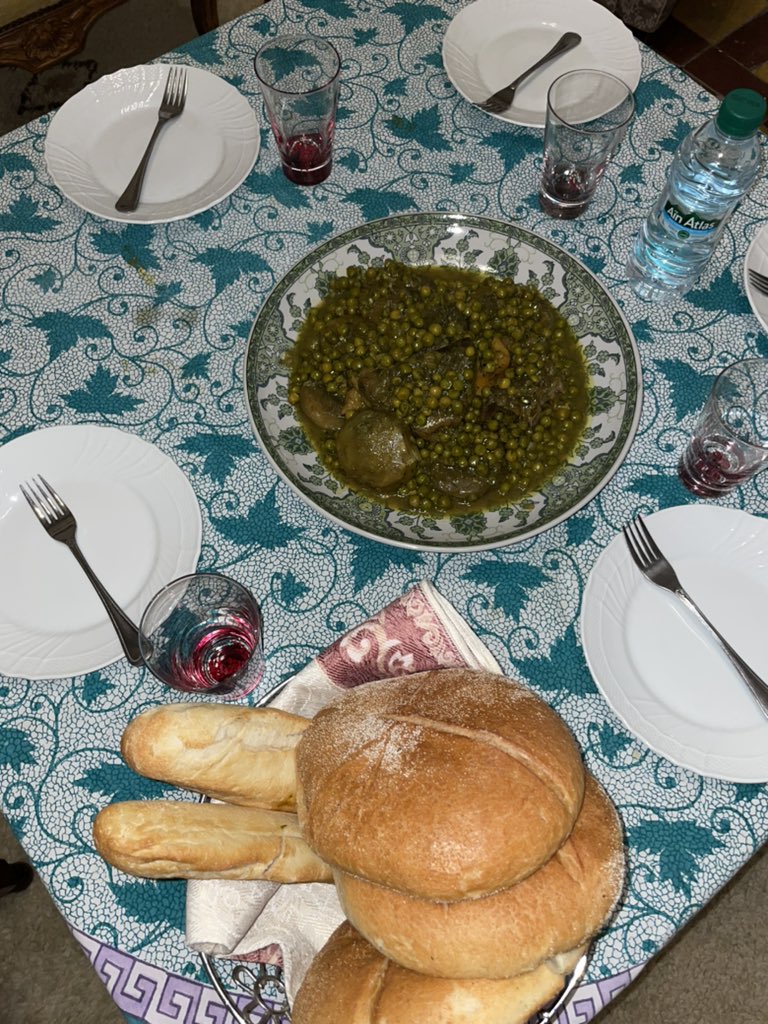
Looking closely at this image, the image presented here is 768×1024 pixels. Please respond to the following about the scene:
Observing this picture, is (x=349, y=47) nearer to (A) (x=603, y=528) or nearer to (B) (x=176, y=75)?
(B) (x=176, y=75)

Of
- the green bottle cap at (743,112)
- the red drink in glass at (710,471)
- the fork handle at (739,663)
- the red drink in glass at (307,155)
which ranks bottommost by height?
the fork handle at (739,663)

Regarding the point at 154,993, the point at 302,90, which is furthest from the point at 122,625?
the point at 302,90

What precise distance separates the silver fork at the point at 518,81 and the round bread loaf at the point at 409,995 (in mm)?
2470

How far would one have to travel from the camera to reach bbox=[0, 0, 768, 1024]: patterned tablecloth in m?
1.75

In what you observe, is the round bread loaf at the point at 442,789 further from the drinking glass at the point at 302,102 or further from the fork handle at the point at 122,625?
the drinking glass at the point at 302,102

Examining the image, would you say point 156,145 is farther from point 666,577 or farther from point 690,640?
point 690,640

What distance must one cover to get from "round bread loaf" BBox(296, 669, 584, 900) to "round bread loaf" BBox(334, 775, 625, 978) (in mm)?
39

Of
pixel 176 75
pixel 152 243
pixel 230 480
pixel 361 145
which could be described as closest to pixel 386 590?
pixel 230 480

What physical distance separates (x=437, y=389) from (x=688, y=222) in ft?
2.82

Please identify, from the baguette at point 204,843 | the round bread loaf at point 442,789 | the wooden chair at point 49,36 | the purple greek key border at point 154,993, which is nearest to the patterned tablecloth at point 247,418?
the purple greek key border at point 154,993

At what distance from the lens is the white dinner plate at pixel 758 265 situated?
2.38 metres

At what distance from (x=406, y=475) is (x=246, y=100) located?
148 centimetres

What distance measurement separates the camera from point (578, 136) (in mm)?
2396

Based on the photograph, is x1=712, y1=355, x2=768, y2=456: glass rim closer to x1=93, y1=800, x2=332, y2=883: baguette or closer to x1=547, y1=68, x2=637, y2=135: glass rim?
x1=547, y1=68, x2=637, y2=135: glass rim
